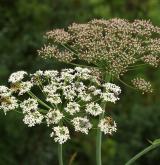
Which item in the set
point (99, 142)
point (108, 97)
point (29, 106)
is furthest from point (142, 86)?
point (29, 106)

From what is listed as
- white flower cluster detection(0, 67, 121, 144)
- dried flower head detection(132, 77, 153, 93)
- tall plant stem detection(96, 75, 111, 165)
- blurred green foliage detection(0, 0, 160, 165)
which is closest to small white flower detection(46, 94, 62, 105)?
white flower cluster detection(0, 67, 121, 144)

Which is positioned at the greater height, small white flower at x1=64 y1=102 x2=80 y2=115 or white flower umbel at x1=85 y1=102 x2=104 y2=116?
white flower umbel at x1=85 y1=102 x2=104 y2=116

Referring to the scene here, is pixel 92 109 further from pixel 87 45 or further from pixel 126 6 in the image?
pixel 126 6

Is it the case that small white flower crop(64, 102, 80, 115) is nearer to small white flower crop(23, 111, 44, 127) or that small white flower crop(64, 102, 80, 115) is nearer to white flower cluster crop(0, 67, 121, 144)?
white flower cluster crop(0, 67, 121, 144)

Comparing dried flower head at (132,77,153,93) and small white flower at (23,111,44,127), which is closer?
small white flower at (23,111,44,127)

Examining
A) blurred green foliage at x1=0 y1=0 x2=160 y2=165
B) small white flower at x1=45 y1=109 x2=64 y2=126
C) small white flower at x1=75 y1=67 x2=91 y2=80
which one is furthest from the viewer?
blurred green foliage at x1=0 y1=0 x2=160 y2=165

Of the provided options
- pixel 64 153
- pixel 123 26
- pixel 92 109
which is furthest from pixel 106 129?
pixel 64 153

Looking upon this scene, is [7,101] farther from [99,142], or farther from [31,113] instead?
[99,142]

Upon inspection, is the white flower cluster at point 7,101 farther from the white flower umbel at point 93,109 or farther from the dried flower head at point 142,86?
the dried flower head at point 142,86
